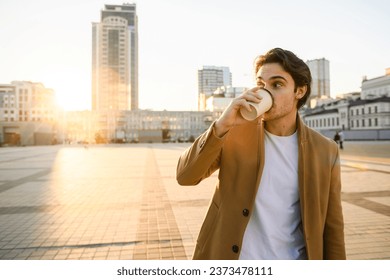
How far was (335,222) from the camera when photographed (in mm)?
1748

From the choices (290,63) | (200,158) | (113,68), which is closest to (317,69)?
(290,63)

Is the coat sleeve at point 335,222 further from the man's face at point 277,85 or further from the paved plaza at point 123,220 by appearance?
the paved plaza at point 123,220

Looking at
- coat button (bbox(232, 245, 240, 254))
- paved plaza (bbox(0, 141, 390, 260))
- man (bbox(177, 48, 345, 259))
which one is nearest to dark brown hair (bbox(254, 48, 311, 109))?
man (bbox(177, 48, 345, 259))

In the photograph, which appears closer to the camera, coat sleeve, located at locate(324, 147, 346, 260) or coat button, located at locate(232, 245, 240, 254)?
coat button, located at locate(232, 245, 240, 254)

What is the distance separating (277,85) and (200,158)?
1.85 ft

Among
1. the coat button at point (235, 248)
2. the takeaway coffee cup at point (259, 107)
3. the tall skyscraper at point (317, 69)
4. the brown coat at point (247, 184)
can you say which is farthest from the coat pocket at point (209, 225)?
the tall skyscraper at point (317, 69)

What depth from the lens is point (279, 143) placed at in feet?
5.68

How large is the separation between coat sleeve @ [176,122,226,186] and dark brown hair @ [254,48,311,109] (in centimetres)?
49

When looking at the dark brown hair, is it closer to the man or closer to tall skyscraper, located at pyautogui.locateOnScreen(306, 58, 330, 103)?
the man

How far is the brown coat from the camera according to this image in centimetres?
161

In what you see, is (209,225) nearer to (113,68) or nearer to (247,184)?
(247,184)

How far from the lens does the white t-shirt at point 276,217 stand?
5.37 feet

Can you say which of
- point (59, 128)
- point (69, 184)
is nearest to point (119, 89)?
point (59, 128)
